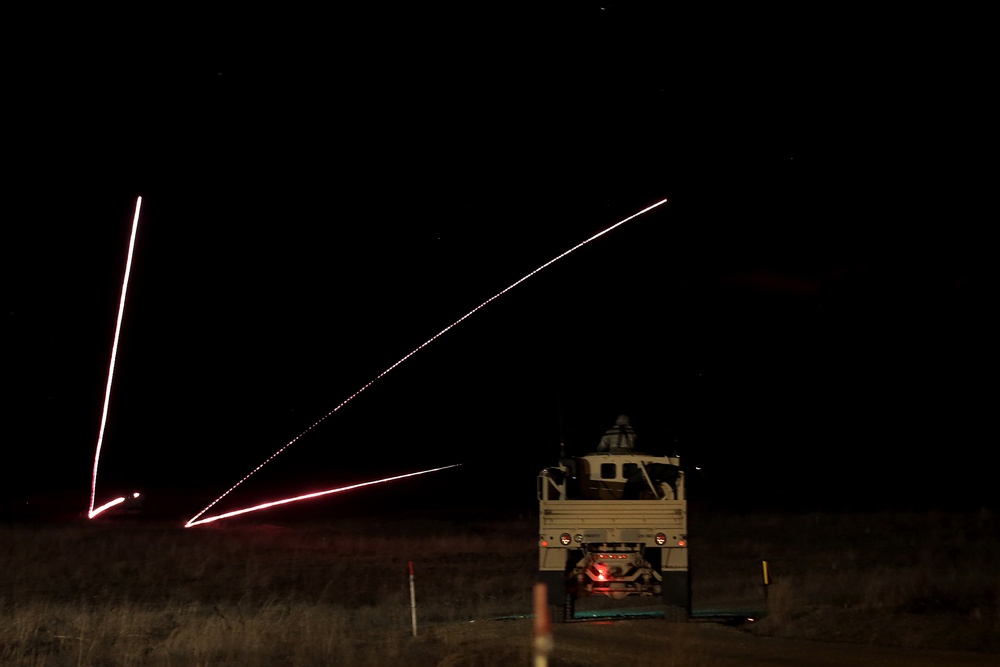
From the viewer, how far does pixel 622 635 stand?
1477cm

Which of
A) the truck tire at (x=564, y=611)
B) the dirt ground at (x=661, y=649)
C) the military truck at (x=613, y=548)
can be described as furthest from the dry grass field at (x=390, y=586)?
the military truck at (x=613, y=548)

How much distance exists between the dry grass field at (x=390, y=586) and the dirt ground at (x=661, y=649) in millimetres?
118

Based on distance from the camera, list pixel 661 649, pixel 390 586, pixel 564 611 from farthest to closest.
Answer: pixel 390 586 → pixel 564 611 → pixel 661 649

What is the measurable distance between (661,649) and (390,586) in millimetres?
11431

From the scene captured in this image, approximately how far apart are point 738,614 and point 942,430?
213 feet

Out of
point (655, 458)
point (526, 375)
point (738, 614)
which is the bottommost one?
point (738, 614)

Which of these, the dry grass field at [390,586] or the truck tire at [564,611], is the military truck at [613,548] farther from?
the dry grass field at [390,586]

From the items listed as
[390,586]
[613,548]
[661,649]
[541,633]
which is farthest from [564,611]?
[541,633]

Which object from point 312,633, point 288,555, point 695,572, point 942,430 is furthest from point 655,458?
point 942,430

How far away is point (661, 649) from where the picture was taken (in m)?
13.1

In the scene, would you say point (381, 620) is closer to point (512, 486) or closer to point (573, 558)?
point (573, 558)

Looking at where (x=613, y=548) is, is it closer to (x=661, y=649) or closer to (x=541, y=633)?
(x=661, y=649)

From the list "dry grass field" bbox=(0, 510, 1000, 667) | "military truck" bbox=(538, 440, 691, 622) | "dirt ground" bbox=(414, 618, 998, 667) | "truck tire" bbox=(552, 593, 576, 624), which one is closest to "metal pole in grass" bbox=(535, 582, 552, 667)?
"dirt ground" bbox=(414, 618, 998, 667)

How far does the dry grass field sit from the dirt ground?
0.12 meters
